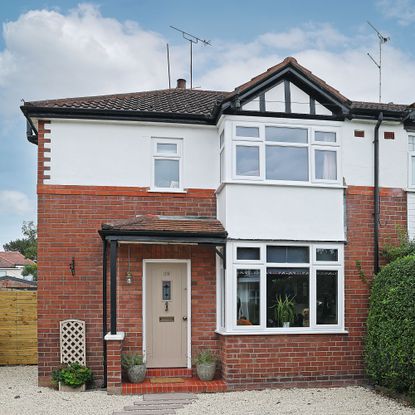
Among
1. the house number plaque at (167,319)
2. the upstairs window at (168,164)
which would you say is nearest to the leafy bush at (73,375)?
the house number plaque at (167,319)

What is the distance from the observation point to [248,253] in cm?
1036

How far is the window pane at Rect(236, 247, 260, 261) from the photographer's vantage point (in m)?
10.3

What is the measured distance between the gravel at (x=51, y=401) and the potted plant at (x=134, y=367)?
564 mm

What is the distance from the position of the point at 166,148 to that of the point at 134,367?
422 centimetres

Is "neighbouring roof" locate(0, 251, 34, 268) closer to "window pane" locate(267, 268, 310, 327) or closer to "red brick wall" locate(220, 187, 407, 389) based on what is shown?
"red brick wall" locate(220, 187, 407, 389)

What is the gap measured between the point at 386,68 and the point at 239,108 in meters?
5.91

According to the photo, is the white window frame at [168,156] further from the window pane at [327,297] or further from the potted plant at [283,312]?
the window pane at [327,297]

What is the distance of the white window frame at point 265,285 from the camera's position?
10.1 m

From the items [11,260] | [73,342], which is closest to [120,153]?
[73,342]

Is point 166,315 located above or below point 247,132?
below

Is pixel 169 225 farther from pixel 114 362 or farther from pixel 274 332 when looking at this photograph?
pixel 274 332

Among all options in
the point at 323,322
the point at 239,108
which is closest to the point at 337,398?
the point at 323,322

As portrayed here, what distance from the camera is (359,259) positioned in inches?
431

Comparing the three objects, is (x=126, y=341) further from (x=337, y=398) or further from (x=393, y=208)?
(x=393, y=208)
